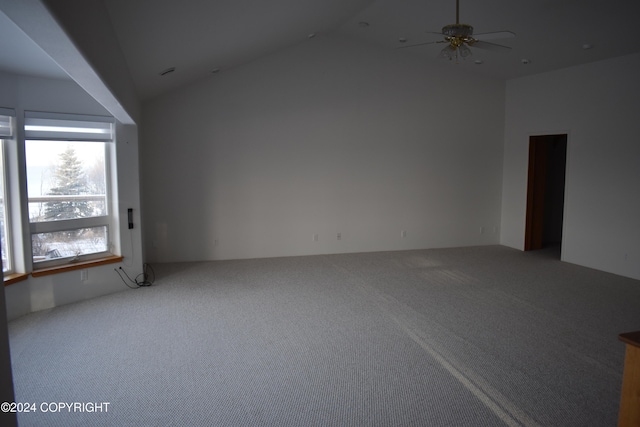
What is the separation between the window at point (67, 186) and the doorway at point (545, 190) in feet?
22.4

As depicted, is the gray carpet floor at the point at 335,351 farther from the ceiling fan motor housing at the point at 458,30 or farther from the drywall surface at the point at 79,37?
the ceiling fan motor housing at the point at 458,30

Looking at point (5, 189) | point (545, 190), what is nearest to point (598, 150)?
point (545, 190)

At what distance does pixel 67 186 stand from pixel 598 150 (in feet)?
23.5

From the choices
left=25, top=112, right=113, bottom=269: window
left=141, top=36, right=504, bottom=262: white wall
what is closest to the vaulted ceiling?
left=141, top=36, right=504, bottom=262: white wall

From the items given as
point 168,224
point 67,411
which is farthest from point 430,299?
point 168,224

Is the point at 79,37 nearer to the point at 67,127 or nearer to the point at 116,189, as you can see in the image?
the point at 67,127

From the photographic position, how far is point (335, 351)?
342cm

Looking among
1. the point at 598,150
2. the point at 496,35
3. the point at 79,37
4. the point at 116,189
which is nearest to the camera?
the point at 79,37

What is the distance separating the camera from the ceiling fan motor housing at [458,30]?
12.1ft

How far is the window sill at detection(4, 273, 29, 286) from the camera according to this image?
4052 millimetres

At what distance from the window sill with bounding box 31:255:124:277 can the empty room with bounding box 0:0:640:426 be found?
0.15 feet

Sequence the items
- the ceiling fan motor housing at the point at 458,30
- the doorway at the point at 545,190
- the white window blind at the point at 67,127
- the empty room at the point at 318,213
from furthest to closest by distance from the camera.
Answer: the doorway at the point at 545,190
the white window blind at the point at 67,127
the ceiling fan motor housing at the point at 458,30
the empty room at the point at 318,213

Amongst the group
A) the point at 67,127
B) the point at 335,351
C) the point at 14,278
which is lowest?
the point at 335,351

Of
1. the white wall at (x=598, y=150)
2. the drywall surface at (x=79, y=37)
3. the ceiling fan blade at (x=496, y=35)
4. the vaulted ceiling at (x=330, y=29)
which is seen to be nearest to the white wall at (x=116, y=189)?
the vaulted ceiling at (x=330, y=29)
